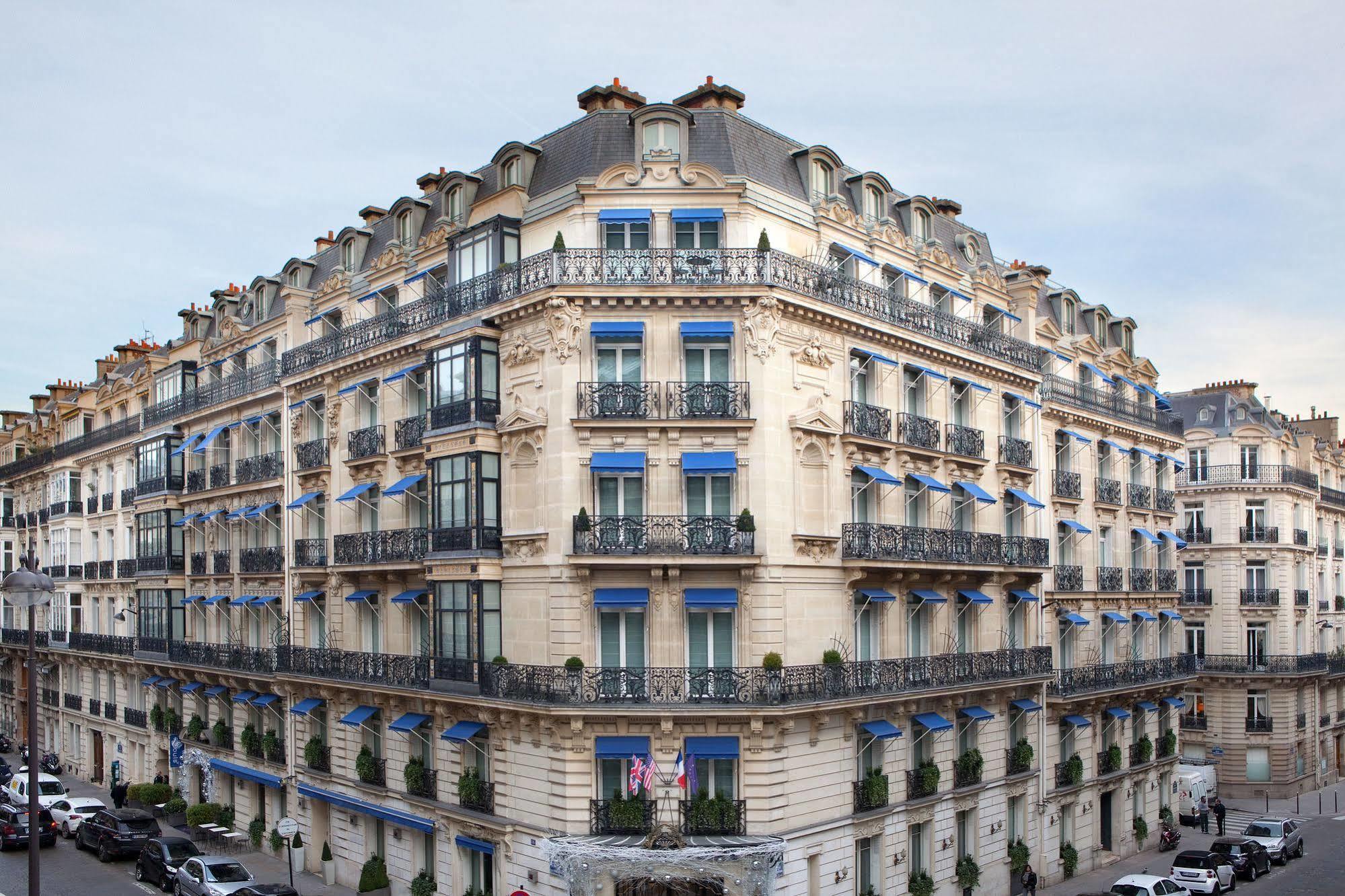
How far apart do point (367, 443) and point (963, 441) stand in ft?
58.9

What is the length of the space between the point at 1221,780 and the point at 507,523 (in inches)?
1680

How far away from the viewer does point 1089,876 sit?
37.6 metres

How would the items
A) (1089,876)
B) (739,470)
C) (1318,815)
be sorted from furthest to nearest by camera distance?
(1318,815), (1089,876), (739,470)

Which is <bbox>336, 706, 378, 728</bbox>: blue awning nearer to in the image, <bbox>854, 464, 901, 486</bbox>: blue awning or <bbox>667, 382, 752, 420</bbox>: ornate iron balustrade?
<bbox>667, 382, 752, 420</bbox>: ornate iron balustrade

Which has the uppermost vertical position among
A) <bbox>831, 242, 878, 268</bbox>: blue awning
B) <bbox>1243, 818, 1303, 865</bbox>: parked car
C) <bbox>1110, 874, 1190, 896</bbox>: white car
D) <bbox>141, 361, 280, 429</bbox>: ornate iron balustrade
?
<bbox>831, 242, 878, 268</bbox>: blue awning

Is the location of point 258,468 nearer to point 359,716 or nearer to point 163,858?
point 359,716

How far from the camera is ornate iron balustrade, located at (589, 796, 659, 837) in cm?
2591

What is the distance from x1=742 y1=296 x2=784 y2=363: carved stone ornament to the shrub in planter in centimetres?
1853

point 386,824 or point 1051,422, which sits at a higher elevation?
point 1051,422

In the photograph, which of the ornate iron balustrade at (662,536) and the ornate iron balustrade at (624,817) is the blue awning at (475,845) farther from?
the ornate iron balustrade at (662,536)

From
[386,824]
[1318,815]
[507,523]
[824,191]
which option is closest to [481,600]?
[507,523]

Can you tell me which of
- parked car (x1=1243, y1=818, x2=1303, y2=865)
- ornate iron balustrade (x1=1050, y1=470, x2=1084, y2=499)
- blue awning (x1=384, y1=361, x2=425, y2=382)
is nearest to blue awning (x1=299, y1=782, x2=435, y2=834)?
blue awning (x1=384, y1=361, x2=425, y2=382)

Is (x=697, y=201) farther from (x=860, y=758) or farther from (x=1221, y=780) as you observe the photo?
(x=1221, y=780)

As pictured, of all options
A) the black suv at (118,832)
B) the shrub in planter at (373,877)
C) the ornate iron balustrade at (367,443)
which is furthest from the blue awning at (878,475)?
the black suv at (118,832)
